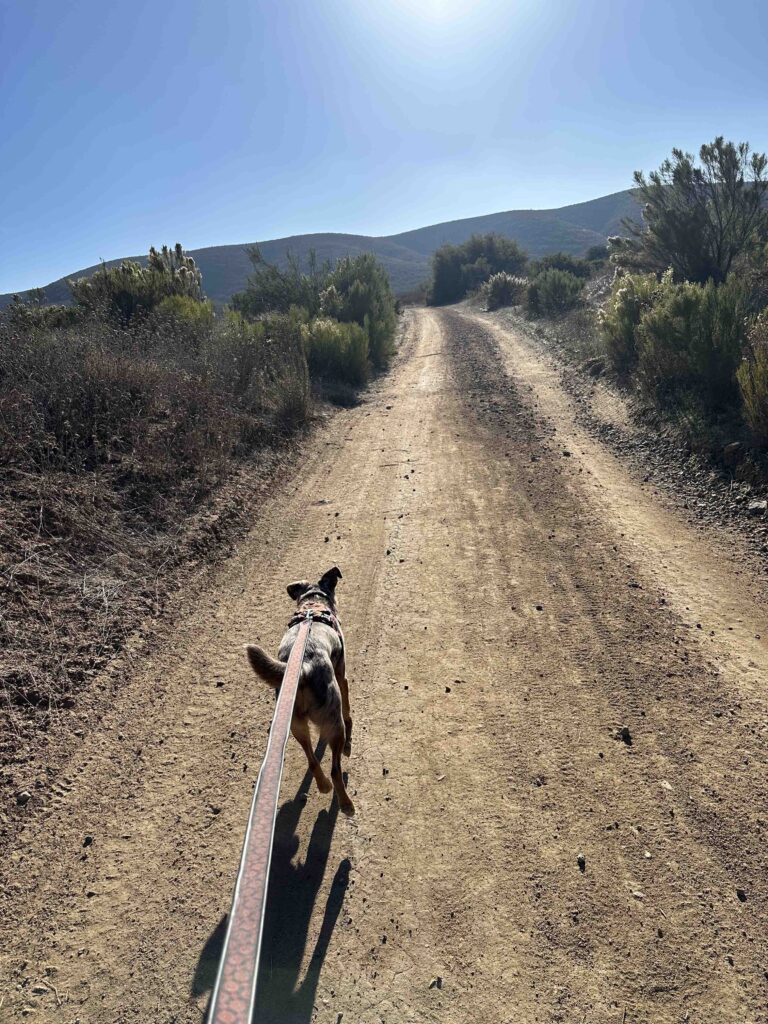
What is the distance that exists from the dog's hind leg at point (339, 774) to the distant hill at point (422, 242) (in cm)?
7684

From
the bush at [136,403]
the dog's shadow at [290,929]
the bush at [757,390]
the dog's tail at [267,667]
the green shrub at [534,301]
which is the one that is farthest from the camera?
the green shrub at [534,301]

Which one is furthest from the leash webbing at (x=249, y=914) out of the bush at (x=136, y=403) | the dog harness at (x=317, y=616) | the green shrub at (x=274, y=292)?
the green shrub at (x=274, y=292)

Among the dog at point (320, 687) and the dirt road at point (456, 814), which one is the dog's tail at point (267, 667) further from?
the dirt road at point (456, 814)

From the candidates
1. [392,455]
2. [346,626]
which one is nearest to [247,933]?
[346,626]

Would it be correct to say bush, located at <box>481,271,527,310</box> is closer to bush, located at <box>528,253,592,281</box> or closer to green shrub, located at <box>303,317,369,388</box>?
bush, located at <box>528,253,592,281</box>

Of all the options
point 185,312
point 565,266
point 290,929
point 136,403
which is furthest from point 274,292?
point 565,266

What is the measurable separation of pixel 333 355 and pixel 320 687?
490 inches

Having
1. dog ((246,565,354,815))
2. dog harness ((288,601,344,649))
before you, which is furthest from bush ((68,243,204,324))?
dog ((246,565,354,815))

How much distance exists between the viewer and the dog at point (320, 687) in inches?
110

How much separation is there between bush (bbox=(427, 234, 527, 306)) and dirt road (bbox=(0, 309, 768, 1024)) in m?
46.1

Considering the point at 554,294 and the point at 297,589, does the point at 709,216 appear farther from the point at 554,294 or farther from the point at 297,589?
the point at 297,589

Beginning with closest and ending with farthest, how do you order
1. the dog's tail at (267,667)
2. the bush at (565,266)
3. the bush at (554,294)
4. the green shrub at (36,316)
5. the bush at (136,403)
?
the dog's tail at (267,667) < the bush at (136,403) < the green shrub at (36,316) < the bush at (554,294) < the bush at (565,266)

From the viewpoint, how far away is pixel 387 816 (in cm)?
304

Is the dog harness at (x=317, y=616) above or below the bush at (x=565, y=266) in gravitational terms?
below
